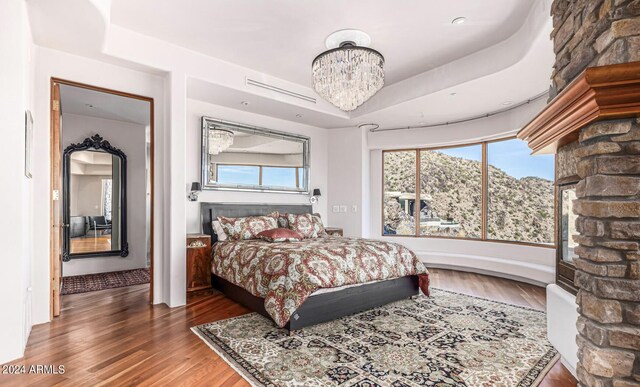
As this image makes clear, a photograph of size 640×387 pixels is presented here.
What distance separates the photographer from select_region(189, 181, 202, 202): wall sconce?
14.3 ft

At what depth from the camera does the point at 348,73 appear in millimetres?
3062

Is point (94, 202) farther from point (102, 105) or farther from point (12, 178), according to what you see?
point (12, 178)

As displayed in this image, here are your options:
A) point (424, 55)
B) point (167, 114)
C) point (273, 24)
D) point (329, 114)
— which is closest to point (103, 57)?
point (167, 114)

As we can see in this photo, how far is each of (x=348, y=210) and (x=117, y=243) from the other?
13.2 feet

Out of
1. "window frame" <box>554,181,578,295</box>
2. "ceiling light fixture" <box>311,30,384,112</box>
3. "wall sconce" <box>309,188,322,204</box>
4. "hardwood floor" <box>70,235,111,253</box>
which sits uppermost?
"ceiling light fixture" <box>311,30,384,112</box>

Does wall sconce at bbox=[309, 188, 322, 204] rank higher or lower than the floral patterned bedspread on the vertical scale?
higher

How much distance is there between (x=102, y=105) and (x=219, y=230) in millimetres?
2530

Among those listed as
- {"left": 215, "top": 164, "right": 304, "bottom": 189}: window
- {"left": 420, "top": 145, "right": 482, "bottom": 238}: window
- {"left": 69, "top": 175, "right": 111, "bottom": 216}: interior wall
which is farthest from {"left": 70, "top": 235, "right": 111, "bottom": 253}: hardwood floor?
{"left": 420, "top": 145, "right": 482, "bottom": 238}: window

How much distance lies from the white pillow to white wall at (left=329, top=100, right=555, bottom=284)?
2389mm

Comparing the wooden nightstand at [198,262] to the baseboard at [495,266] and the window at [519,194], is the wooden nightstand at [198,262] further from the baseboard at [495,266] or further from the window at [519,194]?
the window at [519,194]

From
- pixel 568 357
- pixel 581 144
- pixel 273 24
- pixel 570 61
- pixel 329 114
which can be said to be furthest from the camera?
pixel 329 114

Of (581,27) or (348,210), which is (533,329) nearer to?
(581,27)

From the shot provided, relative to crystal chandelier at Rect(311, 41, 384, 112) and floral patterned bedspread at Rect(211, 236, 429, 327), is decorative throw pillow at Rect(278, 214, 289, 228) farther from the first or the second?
crystal chandelier at Rect(311, 41, 384, 112)

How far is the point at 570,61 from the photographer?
205cm
